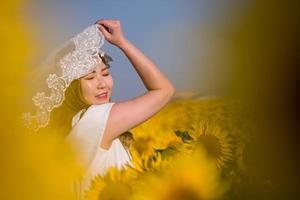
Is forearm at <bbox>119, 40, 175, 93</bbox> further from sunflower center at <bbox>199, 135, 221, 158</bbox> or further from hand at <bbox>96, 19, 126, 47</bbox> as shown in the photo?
sunflower center at <bbox>199, 135, 221, 158</bbox>

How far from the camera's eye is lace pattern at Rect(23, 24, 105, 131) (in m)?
1.85

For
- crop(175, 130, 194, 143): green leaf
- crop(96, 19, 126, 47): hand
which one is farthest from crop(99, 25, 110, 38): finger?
crop(175, 130, 194, 143): green leaf

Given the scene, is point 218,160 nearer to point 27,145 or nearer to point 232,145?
point 232,145

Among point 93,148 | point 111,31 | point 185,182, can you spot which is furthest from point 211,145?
point 111,31

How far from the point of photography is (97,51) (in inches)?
74.0

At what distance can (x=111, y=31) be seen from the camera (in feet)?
6.19

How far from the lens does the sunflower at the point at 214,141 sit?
1.87 meters

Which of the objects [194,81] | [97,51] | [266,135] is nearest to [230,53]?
[194,81]

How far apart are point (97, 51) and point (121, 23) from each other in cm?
12

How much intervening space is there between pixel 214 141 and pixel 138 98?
285 mm

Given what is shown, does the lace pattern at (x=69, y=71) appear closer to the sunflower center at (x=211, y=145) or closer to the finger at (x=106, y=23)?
the finger at (x=106, y=23)

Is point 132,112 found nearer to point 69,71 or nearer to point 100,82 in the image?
point 100,82

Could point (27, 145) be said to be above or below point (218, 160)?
above

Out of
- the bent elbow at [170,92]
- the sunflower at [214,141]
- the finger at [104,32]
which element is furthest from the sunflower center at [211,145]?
the finger at [104,32]
